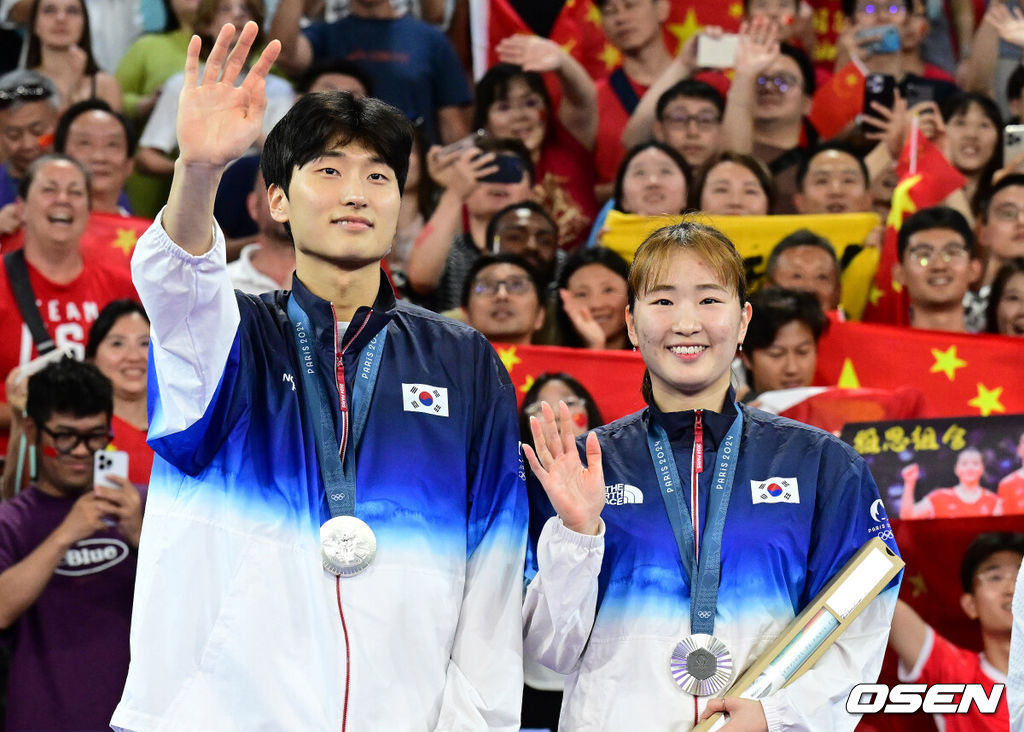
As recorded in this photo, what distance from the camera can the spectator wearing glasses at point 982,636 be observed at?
223 inches

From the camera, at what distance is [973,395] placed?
6.92 meters

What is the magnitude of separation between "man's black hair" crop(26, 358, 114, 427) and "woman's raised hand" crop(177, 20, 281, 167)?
2952 mm

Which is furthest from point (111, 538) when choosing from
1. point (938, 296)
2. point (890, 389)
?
point (938, 296)

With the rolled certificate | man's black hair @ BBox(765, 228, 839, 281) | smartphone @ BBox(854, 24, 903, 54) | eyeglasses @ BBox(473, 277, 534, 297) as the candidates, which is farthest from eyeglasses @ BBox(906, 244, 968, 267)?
the rolled certificate

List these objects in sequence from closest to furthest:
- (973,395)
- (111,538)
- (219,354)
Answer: (219,354)
(111,538)
(973,395)

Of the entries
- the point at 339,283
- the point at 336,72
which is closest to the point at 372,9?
the point at 336,72

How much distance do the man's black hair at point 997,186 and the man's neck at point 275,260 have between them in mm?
3711

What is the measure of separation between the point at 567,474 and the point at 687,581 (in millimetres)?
438

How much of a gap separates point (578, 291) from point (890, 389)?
1.58 metres

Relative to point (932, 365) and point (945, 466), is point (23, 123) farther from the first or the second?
point (945, 466)

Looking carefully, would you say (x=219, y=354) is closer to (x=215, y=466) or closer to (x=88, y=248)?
(x=215, y=466)

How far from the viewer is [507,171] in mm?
8219

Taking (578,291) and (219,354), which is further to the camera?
(578,291)

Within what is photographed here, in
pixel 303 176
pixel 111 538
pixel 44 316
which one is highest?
pixel 303 176
